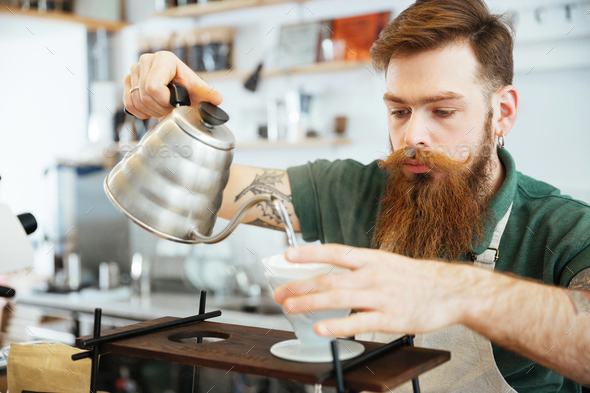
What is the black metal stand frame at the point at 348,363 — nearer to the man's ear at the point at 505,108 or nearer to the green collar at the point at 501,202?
the green collar at the point at 501,202

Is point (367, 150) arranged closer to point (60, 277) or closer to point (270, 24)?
point (270, 24)

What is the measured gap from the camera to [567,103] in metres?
2.28

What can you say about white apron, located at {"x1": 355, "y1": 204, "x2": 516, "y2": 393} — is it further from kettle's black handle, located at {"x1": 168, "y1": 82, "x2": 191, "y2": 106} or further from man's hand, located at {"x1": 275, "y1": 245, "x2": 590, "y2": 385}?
kettle's black handle, located at {"x1": 168, "y1": 82, "x2": 191, "y2": 106}

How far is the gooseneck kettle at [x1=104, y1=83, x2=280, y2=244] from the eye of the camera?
73 centimetres

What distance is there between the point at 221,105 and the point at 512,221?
88.4 inches

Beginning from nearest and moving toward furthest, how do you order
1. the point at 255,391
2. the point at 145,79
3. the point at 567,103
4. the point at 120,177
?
1. the point at 120,177
2. the point at 145,79
3. the point at 567,103
4. the point at 255,391

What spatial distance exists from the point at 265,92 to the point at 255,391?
5.27 feet

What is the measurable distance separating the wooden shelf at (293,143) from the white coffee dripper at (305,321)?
6.51 feet

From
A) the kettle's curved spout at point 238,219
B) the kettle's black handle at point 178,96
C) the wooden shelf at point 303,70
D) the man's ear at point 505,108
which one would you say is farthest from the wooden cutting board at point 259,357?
the wooden shelf at point 303,70

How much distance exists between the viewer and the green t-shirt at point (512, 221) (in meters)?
1.09

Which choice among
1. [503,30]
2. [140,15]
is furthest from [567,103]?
[140,15]

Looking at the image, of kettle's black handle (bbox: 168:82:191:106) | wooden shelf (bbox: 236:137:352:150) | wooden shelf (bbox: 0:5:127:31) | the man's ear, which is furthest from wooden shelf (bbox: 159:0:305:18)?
kettle's black handle (bbox: 168:82:191:106)

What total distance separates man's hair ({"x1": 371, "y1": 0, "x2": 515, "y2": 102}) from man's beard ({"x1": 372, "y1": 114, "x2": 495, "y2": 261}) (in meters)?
0.13

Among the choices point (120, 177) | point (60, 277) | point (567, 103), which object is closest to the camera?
point (120, 177)
